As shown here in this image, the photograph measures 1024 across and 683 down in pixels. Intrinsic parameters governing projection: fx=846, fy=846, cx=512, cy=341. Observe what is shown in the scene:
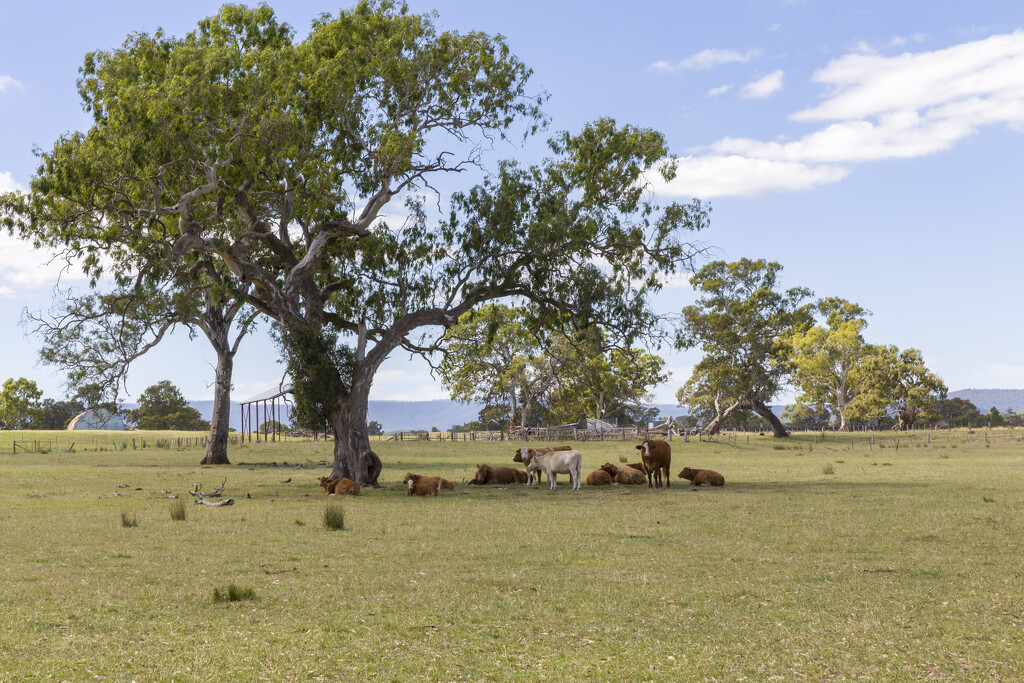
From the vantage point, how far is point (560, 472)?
24.5m

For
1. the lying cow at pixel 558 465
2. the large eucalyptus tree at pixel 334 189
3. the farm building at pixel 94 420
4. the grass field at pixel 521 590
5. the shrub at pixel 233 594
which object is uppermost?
the large eucalyptus tree at pixel 334 189

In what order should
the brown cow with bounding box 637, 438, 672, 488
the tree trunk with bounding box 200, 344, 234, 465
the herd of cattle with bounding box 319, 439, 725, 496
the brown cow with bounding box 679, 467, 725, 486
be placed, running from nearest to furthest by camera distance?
the herd of cattle with bounding box 319, 439, 725, 496 → the brown cow with bounding box 637, 438, 672, 488 → the brown cow with bounding box 679, 467, 725, 486 → the tree trunk with bounding box 200, 344, 234, 465

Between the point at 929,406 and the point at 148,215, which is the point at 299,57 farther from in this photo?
the point at 929,406

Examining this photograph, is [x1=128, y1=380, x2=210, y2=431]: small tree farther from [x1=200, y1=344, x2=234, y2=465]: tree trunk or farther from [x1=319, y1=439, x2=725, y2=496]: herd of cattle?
[x1=319, y1=439, x2=725, y2=496]: herd of cattle

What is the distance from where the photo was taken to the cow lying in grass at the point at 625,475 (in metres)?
25.9

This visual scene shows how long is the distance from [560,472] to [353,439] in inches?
243

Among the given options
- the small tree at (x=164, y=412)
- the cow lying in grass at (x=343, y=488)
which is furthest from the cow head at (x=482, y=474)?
the small tree at (x=164, y=412)

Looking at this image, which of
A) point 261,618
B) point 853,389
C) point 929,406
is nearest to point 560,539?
point 261,618

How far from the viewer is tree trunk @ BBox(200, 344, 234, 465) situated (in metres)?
40.6

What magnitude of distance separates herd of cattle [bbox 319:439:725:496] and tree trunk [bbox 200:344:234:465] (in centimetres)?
1818

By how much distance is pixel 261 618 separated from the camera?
27.1ft

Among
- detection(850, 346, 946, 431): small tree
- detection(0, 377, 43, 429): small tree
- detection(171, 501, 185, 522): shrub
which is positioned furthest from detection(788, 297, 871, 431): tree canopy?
detection(0, 377, 43, 429): small tree

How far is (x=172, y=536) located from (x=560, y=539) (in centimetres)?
649

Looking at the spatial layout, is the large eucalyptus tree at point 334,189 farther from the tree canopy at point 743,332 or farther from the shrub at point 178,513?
the tree canopy at point 743,332
